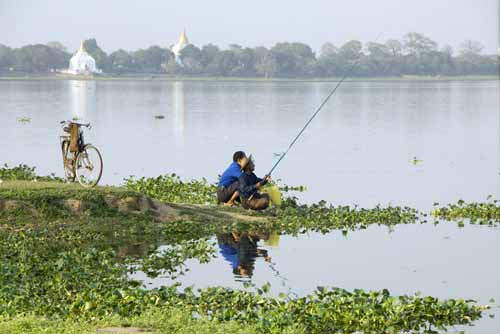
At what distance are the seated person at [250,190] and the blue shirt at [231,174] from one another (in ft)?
0.45

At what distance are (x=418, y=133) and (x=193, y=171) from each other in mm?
24533

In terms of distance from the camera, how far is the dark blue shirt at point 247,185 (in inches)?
795

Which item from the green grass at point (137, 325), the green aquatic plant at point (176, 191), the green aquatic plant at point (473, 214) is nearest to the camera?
the green grass at point (137, 325)

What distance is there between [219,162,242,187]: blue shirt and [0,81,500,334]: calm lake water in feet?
5.83

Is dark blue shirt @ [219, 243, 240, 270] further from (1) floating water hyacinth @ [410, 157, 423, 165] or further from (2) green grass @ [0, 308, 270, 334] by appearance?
(1) floating water hyacinth @ [410, 157, 423, 165]

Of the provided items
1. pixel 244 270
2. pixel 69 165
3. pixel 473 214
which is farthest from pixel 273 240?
pixel 473 214

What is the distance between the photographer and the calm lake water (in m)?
17.0

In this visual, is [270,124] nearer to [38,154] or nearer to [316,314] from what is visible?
[38,154]

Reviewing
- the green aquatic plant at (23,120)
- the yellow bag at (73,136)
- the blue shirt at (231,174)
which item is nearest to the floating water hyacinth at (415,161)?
the blue shirt at (231,174)

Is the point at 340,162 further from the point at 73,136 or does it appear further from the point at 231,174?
the point at 73,136

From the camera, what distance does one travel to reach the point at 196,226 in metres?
19.1

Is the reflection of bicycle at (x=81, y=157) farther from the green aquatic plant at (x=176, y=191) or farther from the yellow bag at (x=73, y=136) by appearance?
the green aquatic plant at (x=176, y=191)

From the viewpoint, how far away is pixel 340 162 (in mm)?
38906

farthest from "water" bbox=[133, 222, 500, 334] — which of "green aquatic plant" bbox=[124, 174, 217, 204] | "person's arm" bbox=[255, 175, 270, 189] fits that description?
"green aquatic plant" bbox=[124, 174, 217, 204]
